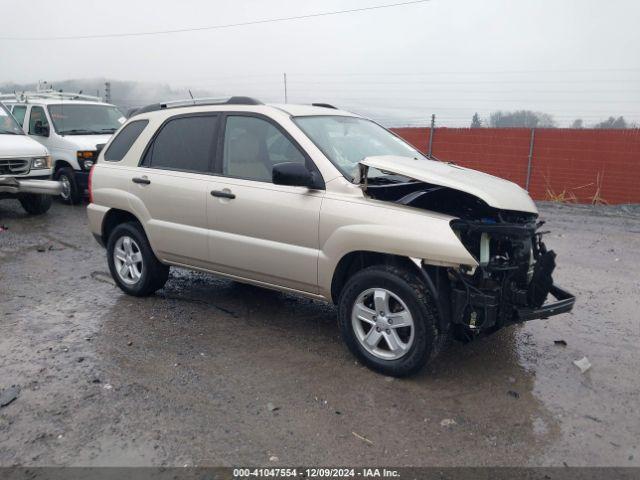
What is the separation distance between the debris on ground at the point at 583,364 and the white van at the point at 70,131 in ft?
30.6

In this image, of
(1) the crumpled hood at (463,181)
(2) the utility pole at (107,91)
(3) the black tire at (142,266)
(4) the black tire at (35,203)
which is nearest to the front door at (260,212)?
(1) the crumpled hood at (463,181)

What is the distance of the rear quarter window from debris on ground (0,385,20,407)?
2585 millimetres

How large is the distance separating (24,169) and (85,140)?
1.66 meters

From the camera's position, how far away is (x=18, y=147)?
9.66 metres

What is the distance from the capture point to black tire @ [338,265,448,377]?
3.68 meters

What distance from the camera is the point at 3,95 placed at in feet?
47.3

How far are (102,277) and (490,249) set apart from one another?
14.8 ft

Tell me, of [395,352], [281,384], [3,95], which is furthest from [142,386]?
[3,95]

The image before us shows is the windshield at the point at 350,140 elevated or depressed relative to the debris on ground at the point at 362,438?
elevated

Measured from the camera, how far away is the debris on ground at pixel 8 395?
11.8 ft

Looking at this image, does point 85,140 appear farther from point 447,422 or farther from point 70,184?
point 447,422

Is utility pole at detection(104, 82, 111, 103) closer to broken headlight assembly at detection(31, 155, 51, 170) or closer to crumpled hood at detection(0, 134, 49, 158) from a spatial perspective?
crumpled hood at detection(0, 134, 49, 158)

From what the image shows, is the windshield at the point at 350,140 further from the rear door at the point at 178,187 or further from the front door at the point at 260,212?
the rear door at the point at 178,187

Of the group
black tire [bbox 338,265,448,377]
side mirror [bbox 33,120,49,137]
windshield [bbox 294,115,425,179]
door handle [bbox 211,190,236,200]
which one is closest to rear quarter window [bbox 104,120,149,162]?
door handle [bbox 211,190,236,200]
